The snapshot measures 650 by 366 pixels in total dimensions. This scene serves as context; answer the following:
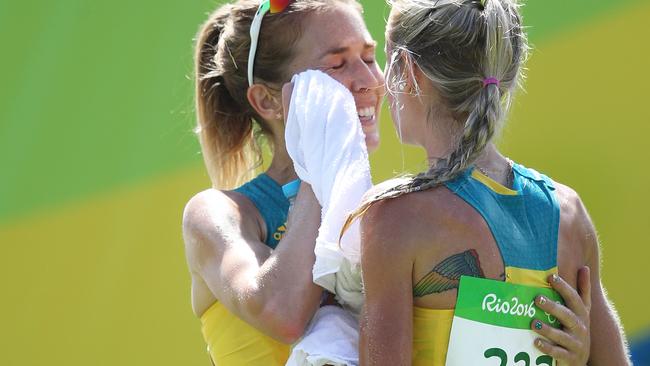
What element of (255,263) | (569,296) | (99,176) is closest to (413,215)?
(569,296)

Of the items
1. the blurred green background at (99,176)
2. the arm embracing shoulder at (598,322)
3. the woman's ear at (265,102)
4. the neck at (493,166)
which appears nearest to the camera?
the neck at (493,166)

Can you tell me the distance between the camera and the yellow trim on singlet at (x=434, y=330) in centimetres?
159

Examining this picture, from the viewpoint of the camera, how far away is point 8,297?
3209mm

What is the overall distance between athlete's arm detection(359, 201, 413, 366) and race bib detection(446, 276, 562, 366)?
87 mm

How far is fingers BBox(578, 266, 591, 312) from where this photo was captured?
1726 mm

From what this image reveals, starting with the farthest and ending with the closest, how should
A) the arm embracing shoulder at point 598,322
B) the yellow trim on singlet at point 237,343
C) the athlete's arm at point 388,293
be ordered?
the yellow trim on singlet at point 237,343
the arm embracing shoulder at point 598,322
the athlete's arm at point 388,293

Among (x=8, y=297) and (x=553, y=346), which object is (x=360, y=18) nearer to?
(x=553, y=346)

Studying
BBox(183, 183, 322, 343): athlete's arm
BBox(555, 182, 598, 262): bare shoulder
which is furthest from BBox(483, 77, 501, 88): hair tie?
BBox(183, 183, 322, 343): athlete's arm

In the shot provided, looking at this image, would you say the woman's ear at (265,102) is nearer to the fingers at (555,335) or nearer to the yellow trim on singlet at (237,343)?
the yellow trim on singlet at (237,343)

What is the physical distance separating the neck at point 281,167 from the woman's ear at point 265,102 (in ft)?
0.21

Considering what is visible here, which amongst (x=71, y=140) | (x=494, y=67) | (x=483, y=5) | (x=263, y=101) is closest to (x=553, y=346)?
(x=494, y=67)

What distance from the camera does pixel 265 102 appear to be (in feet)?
7.31

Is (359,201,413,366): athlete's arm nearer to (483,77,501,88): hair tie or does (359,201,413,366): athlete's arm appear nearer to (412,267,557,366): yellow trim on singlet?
(412,267,557,366): yellow trim on singlet

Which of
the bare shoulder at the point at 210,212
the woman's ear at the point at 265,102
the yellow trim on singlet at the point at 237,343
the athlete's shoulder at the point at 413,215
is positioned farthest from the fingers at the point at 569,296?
the woman's ear at the point at 265,102
